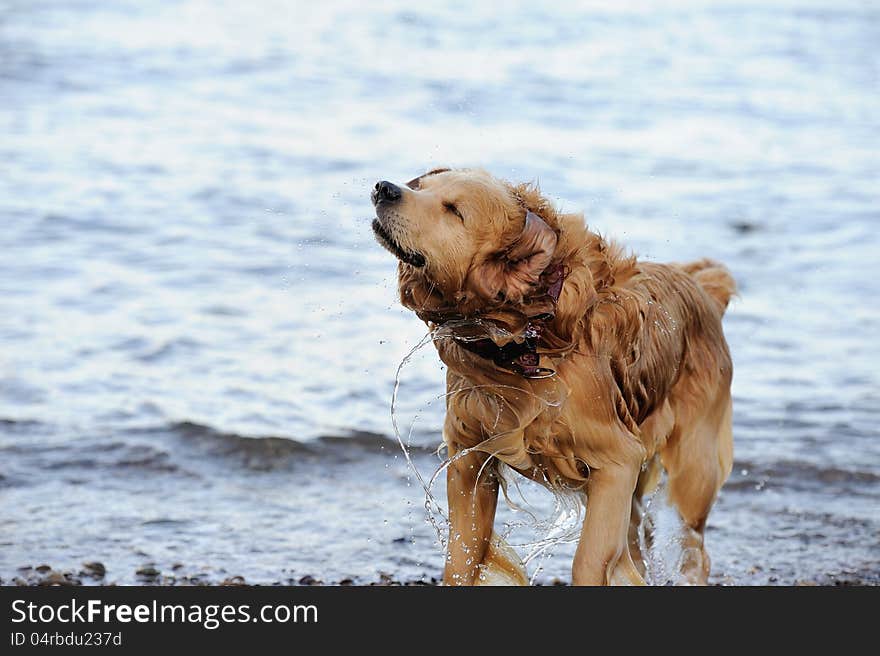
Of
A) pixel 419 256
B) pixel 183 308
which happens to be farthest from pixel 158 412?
pixel 419 256

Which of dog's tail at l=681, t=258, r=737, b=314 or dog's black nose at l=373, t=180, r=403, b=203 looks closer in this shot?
dog's black nose at l=373, t=180, r=403, b=203

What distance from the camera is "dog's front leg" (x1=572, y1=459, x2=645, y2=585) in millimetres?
Result: 4500

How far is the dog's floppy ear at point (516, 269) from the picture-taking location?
13.9ft

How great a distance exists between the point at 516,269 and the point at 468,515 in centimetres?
101

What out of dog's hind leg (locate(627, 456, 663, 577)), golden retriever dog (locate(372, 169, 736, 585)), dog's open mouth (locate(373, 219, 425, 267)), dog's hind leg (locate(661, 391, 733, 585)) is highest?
dog's open mouth (locate(373, 219, 425, 267))

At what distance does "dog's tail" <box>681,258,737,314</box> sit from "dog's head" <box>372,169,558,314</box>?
5.08 ft

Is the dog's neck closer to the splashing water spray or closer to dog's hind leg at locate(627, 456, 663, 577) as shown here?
the splashing water spray

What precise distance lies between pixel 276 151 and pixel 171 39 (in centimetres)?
567

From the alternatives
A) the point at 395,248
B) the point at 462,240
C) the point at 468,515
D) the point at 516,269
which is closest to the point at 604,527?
the point at 468,515

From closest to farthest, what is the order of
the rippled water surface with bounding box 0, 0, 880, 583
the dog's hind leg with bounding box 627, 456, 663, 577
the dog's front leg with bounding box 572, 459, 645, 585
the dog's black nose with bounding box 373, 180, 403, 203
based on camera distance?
the dog's black nose with bounding box 373, 180, 403, 203 → the dog's front leg with bounding box 572, 459, 645, 585 → the dog's hind leg with bounding box 627, 456, 663, 577 → the rippled water surface with bounding box 0, 0, 880, 583

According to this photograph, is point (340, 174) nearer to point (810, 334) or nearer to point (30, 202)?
point (30, 202)

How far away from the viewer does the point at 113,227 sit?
34.9ft

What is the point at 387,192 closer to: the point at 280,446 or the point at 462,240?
the point at 462,240

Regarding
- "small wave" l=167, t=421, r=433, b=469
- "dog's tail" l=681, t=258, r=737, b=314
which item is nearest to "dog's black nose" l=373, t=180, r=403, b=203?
"dog's tail" l=681, t=258, r=737, b=314
